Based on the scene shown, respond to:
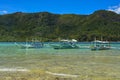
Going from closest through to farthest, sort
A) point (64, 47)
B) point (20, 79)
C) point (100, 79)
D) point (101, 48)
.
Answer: point (20, 79), point (100, 79), point (101, 48), point (64, 47)

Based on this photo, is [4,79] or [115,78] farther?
[115,78]

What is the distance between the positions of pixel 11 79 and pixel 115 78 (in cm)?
704

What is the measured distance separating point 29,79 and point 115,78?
6038 mm

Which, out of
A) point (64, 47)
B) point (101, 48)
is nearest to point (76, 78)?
point (101, 48)

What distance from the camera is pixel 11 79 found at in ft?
64.8

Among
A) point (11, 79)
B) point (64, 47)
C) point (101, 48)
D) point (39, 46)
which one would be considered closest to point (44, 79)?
point (11, 79)

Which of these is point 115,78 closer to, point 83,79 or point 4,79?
point 83,79

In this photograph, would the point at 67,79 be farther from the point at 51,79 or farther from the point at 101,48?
the point at 101,48

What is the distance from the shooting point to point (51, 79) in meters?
19.5

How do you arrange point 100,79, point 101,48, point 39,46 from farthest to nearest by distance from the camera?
point 39,46
point 101,48
point 100,79

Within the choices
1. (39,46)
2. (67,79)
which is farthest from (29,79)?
(39,46)

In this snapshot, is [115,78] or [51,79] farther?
[115,78]

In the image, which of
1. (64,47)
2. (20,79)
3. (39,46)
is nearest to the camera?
(20,79)

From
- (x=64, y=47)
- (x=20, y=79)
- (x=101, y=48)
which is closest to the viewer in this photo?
(x=20, y=79)
